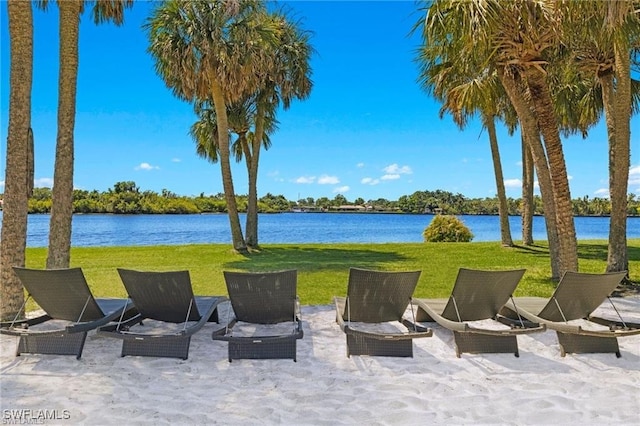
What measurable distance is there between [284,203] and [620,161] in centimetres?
7418

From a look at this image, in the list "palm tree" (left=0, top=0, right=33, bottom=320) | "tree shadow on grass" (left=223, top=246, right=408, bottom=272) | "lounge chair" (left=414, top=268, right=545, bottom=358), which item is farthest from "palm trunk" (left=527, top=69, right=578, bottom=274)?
"palm tree" (left=0, top=0, right=33, bottom=320)

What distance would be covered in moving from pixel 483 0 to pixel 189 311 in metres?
6.20

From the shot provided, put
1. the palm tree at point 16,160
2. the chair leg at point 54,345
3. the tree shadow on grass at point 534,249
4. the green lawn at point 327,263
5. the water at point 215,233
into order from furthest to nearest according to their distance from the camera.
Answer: the water at point 215,233 → the tree shadow on grass at point 534,249 → the green lawn at point 327,263 → the palm tree at point 16,160 → the chair leg at point 54,345

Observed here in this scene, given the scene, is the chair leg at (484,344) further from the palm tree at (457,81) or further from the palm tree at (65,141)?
the palm tree at (65,141)

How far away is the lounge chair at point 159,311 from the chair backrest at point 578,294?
3771 millimetres

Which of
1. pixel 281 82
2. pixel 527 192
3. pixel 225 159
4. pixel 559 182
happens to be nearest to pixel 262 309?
pixel 559 182

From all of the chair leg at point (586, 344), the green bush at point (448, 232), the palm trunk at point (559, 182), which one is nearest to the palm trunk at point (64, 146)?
the chair leg at point (586, 344)

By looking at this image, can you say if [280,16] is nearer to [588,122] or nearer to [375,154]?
[588,122]

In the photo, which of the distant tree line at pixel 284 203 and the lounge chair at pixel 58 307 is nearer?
the lounge chair at pixel 58 307

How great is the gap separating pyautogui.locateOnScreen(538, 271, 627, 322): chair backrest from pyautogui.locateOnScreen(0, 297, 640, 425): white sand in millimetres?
416

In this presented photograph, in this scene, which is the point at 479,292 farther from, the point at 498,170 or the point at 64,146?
the point at 498,170

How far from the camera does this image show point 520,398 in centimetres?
365

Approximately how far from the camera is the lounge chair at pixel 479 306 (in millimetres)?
4750

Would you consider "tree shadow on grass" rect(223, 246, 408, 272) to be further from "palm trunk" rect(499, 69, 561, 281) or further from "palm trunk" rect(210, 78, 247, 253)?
"palm trunk" rect(499, 69, 561, 281)
